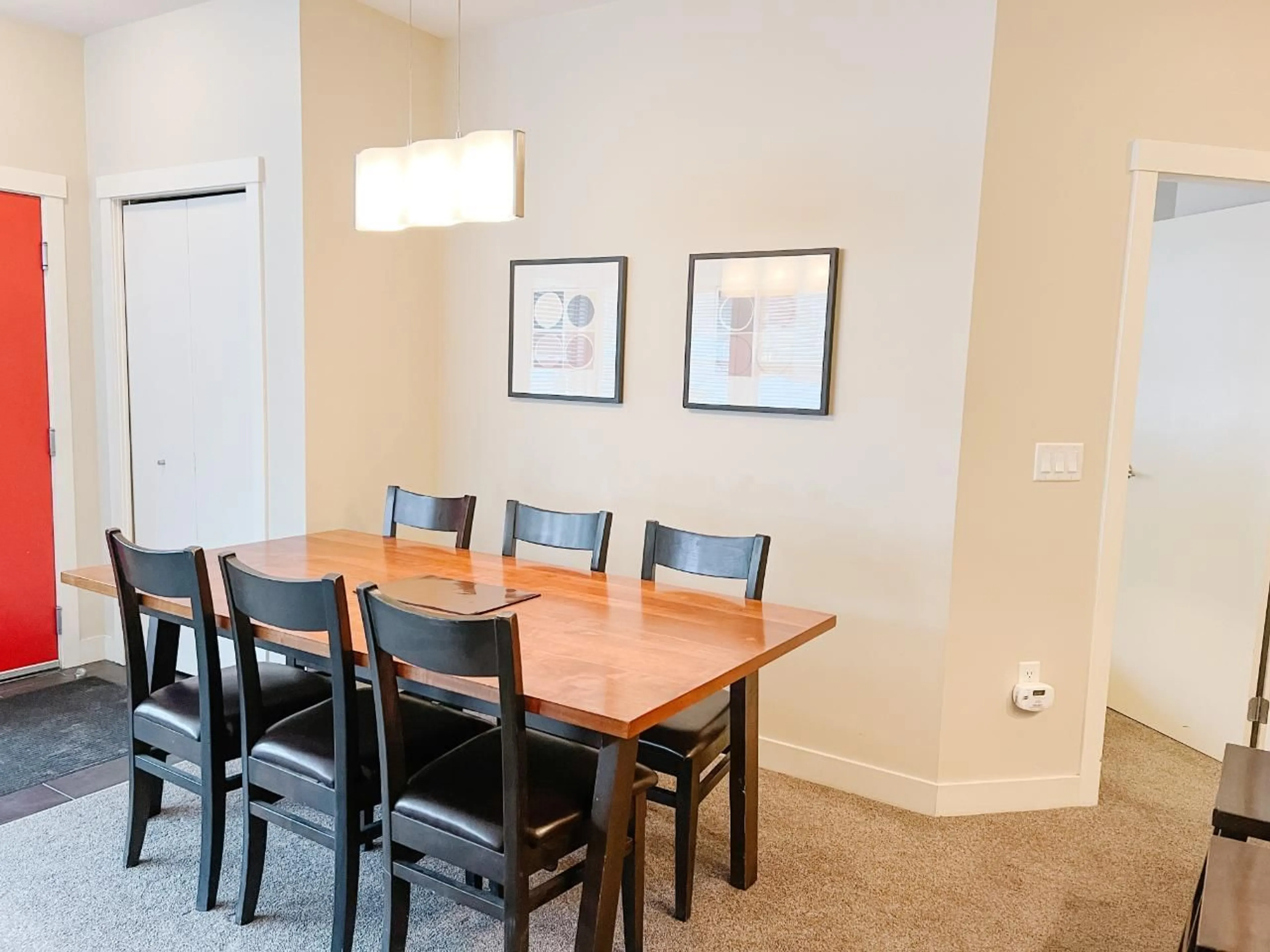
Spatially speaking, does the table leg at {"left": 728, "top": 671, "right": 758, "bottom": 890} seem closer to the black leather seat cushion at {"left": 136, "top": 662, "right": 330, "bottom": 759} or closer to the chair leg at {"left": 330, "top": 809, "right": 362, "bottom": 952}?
the chair leg at {"left": 330, "top": 809, "right": 362, "bottom": 952}

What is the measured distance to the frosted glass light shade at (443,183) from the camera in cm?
211

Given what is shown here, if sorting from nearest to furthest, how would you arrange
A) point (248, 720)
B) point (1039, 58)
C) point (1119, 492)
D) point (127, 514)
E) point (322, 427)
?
1. point (248, 720)
2. point (1039, 58)
3. point (1119, 492)
4. point (322, 427)
5. point (127, 514)

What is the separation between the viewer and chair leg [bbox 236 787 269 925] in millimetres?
2150

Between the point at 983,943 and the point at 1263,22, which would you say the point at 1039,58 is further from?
the point at 983,943

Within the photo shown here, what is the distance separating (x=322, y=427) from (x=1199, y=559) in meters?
3.39

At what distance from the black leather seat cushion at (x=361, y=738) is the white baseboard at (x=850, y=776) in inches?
42.4

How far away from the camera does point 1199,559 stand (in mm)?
3480

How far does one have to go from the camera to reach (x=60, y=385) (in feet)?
12.7

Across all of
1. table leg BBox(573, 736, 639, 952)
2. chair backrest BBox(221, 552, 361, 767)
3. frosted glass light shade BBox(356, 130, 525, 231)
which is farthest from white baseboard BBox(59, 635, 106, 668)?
table leg BBox(573, 736, 639, 952)

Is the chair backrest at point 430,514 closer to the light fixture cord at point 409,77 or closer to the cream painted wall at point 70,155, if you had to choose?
the light fixture cord at point 409,77

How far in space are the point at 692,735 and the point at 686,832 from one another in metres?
0.25

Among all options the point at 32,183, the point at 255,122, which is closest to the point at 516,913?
the point at 255,122

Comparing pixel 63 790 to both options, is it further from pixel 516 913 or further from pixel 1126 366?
pixel 1126 366

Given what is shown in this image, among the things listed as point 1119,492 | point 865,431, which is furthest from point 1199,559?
point 865,431
